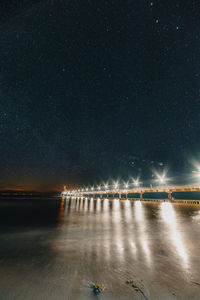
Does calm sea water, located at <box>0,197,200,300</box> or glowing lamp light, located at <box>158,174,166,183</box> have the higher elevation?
glowing lamp light, located at <box>158,174,166,183</box>

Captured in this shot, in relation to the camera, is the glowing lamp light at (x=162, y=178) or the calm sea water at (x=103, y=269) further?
the glowing lamp light at (x=162, y=178)

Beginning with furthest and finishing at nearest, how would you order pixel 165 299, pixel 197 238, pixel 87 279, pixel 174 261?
1. pixel 197 238
2. pixel 174 261
3. pixel 87 279
4. pixel 165 299

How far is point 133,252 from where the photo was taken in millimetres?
7445

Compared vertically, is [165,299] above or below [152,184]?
below

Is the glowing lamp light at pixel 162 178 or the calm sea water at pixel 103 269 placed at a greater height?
the glowing lamp light at pixel 162 178

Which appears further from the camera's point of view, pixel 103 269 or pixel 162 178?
pixel 162 178

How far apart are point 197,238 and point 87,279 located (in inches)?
312

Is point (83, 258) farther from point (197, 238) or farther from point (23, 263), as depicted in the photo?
point (197, 238)

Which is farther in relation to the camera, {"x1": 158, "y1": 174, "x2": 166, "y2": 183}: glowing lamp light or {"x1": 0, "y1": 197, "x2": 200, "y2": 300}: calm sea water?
{"x1": 158, "y1": 174, "x2": 166, "y2": 183}: glowing lamp light

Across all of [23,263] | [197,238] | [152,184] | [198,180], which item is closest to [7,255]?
[23,263]

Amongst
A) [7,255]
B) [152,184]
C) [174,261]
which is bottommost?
[7,255]

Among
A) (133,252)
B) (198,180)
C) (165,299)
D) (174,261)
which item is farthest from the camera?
(198,180)

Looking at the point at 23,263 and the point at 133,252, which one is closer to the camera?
the point at 23,263

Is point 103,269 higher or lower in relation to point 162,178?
lower
